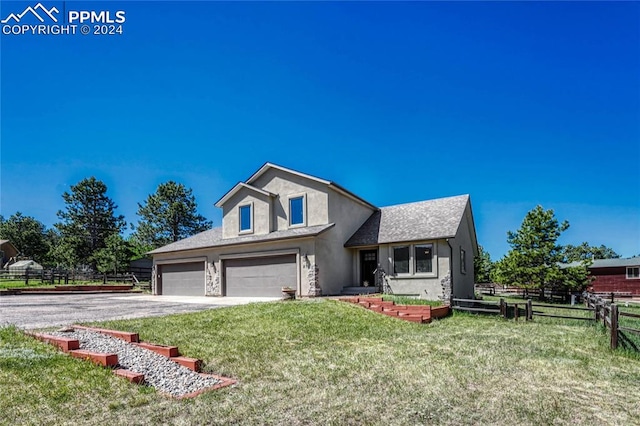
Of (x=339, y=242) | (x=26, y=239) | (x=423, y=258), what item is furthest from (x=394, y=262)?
(x=26, y=239)

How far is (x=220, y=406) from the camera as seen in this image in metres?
5.13

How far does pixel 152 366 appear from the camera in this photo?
6512 mm

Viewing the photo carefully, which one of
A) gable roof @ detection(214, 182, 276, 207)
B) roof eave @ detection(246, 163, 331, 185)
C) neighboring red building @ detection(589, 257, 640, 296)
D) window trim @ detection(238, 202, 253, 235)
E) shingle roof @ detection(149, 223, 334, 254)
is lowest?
neighboring red building @ detection(589, 257, 640, 296)

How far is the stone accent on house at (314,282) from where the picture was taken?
18078 mm

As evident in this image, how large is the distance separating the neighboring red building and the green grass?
33.3 m

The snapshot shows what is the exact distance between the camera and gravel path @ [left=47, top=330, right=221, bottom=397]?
19.4 ft

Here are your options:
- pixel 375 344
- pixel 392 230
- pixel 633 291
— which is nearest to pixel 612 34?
pixel 392 230

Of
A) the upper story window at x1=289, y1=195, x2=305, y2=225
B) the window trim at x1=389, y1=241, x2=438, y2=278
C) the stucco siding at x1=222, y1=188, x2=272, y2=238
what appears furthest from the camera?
the stucco siding at x1=222, y1=188, x2=272, y2=238

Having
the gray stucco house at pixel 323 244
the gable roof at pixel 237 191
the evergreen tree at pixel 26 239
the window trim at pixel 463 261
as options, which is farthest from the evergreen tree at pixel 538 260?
the evergreen tree at pixel 26 239

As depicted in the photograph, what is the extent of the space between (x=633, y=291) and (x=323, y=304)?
3656 centimetres

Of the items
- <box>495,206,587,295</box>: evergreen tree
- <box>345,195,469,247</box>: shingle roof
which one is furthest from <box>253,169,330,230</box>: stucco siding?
<box>495,206,587,295</box>: evergreen tree

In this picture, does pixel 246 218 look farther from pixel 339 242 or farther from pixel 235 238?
pixel 339 242

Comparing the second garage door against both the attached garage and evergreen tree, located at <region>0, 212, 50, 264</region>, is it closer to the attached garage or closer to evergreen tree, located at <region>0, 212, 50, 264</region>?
the attached garage

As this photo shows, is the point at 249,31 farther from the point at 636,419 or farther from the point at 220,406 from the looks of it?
the point at 636,419
